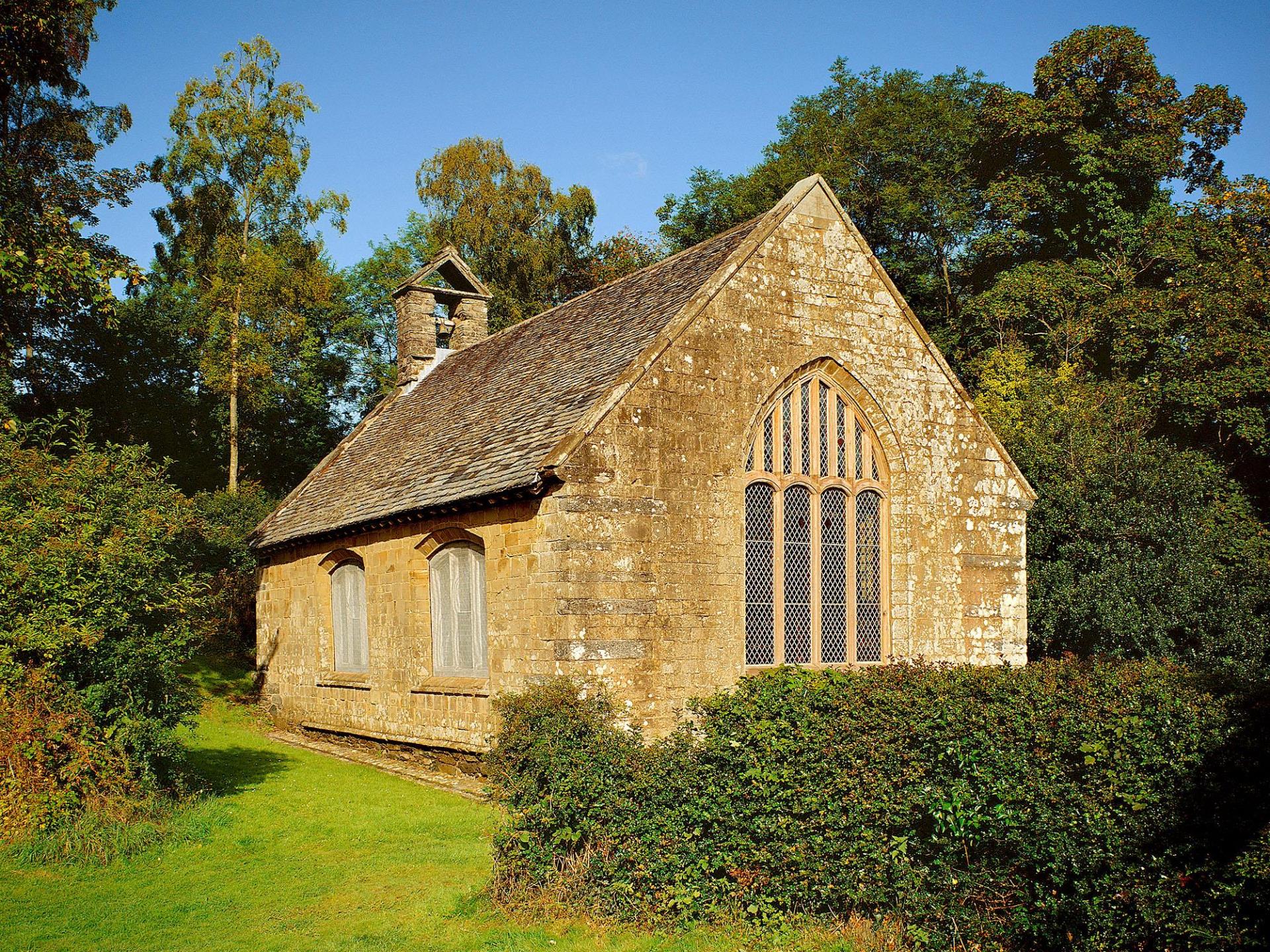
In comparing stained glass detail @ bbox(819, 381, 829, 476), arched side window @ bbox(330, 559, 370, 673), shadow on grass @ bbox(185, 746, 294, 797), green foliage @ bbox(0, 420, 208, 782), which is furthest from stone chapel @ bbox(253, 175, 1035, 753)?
green foliage @ bbox(0, 420, 208, 782)

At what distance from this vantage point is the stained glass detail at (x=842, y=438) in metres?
15.3

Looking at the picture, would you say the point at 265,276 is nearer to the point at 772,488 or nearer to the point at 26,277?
the point at 26,277

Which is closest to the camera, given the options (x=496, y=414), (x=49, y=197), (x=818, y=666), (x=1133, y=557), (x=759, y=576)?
(x=759, y=576)

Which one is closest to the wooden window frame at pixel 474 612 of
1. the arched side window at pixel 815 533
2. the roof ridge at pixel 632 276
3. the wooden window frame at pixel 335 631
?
the wooden window frame at pixel 335 631

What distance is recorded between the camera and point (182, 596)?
11914mm

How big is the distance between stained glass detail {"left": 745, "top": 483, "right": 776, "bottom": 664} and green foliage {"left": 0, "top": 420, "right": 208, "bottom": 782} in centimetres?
692

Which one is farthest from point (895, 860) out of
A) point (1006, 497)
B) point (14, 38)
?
point (14, 38)

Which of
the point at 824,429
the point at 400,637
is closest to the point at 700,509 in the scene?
the point at 824,429

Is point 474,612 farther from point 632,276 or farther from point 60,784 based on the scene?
point 632,276

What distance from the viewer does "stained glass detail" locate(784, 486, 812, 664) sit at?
14.5m

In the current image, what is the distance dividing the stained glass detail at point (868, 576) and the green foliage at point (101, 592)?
350 inches

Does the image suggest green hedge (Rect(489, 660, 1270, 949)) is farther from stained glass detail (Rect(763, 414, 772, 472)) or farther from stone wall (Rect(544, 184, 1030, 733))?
stained glass detail (Rect(763, 414, 772, 472))

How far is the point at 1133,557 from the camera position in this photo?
20.2m

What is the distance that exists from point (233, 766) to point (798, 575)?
9151mm
